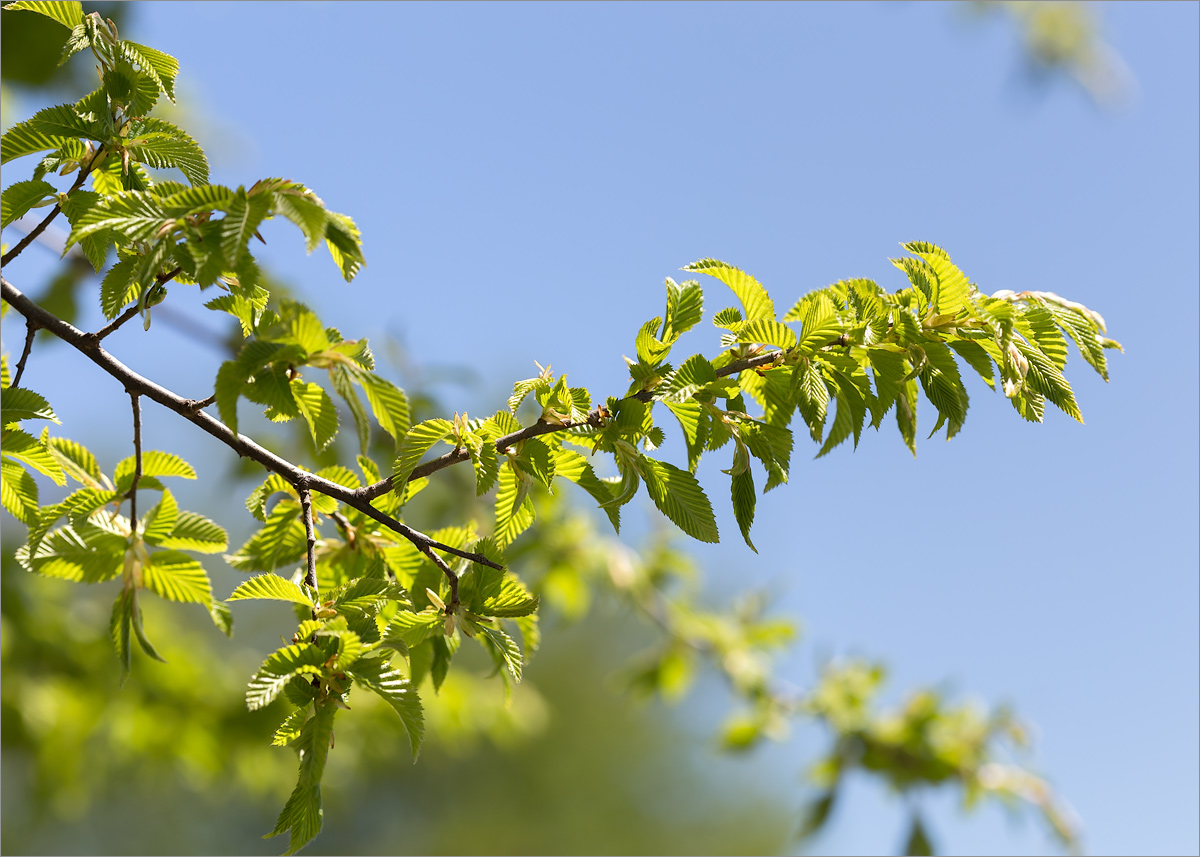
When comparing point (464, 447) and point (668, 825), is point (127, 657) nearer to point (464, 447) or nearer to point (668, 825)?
point (464, 447)

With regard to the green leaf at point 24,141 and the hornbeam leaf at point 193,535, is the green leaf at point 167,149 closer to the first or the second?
the green leaf at point 24,141

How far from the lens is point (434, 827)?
811 inches

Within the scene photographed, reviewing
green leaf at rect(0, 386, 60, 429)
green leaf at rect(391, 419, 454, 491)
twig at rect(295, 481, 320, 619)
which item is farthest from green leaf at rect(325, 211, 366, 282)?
green leaf at rect(0, 386, 60, 429)

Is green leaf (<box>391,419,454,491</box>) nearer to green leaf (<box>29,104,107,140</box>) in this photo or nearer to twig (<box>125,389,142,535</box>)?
twig (<box>125,389,142,535</box>)

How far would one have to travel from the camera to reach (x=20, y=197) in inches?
47.1

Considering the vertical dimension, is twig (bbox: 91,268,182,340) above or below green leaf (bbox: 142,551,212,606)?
above

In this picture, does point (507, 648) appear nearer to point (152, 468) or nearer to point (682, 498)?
point (682, 498)

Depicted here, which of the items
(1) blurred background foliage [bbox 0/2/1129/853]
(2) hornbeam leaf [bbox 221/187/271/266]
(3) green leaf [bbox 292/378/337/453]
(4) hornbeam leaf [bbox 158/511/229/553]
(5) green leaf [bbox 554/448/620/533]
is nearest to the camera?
(2) hornbeam leaf [bbox 221/187/271/266]

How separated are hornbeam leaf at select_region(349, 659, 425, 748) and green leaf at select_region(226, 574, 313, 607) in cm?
13

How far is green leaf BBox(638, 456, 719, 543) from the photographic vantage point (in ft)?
3.71

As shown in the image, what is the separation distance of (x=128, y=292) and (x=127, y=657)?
0.53 meters

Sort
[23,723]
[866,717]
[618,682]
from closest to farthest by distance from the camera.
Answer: [23,723] < [866,717] < [618,682]

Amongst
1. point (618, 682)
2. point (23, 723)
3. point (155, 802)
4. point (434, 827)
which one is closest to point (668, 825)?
point (434, 827)

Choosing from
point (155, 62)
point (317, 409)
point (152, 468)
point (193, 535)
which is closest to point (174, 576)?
point (193, 535)
